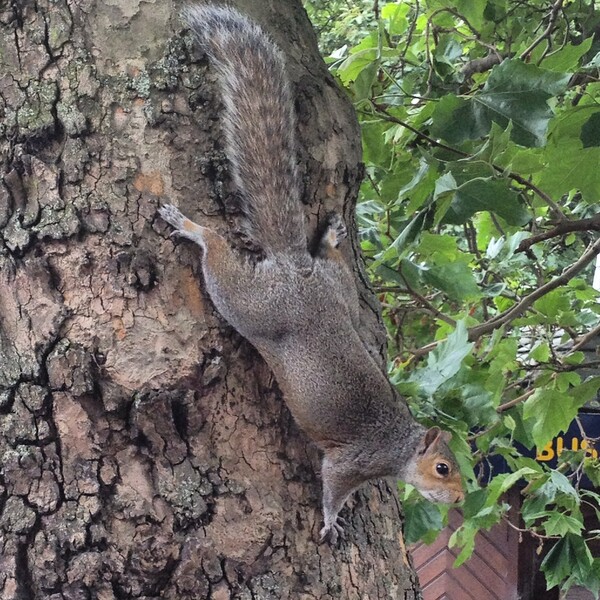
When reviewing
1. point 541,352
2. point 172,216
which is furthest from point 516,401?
point 172,216

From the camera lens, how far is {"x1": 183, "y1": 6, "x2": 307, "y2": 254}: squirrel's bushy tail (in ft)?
3.09

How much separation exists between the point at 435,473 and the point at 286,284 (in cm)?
53

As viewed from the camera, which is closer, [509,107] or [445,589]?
[509,107]

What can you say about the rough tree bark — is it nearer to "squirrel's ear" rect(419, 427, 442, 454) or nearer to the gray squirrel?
the gray squirrel

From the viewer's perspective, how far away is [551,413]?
5.01ft

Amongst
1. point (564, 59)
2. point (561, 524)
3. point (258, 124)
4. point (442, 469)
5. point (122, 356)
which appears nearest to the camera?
point (122, 356)

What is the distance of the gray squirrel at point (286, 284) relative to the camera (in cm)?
94

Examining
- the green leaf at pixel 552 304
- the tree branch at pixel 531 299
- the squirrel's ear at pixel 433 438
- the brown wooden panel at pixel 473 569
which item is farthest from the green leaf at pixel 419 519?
the brown wooden panel at pixel 473 569

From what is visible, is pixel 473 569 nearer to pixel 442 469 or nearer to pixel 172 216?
pixel 442 469

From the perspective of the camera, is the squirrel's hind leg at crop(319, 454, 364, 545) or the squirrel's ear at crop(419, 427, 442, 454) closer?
the squirrel's hind leg at crop(319, 454, 364, 545)

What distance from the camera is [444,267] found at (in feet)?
4.85

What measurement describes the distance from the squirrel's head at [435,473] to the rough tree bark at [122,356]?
0.46 meters

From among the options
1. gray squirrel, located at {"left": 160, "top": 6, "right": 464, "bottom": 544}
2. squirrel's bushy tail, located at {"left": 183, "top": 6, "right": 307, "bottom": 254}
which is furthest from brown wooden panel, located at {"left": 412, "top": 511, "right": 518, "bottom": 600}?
squirrel's bushy tail, located at {"left": 183, "top": 6, "right": 307, "bottom": 254}

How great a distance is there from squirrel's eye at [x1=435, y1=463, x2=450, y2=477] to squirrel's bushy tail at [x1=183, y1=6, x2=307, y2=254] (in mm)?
555
